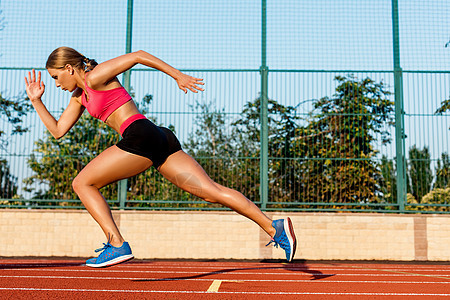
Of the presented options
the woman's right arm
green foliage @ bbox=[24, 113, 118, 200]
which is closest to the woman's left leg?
the woman's right arm

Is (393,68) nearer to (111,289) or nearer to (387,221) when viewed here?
(387,221)

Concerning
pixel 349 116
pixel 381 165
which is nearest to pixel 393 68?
pixel 349 116

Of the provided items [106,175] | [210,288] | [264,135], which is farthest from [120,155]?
[264,135]

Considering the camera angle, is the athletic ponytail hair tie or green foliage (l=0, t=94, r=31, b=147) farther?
green foliage (l=0, t=94, r=31, b=147)

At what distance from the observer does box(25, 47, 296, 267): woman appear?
372cm

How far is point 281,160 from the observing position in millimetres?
A: 9766

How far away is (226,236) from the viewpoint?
952 cm

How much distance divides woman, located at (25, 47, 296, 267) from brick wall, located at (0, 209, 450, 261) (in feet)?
18.3

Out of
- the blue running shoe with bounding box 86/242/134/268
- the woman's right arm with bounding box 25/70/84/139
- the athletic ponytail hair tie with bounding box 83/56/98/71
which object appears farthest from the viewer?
the woman's right arm with bounding box 25/70/84/139

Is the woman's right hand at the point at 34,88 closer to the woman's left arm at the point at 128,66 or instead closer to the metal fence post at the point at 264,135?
the woman's left arm at the point at 128,66

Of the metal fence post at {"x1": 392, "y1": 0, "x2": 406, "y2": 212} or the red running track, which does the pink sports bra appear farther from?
the metal fence post at {"x1": 392, "y1": 0, "x2": 406, "y2": 212}

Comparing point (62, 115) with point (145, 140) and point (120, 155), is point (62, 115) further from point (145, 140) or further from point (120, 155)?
point (145, 140)

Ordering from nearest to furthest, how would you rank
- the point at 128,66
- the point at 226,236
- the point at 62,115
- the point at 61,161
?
1. the point at 128,66
2. the point at 62,115
3. the point at 226,236
4. the point at 61,161

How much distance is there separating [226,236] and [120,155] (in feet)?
19.9
